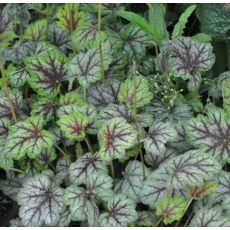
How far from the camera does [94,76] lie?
2.21 metres

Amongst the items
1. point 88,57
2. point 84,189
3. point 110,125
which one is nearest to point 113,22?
point 88,57

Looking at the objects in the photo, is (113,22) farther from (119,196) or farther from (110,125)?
(119,196)

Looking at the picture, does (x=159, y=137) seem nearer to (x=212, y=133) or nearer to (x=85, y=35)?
(x=212, y=133)

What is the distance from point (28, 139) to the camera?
2094 mm

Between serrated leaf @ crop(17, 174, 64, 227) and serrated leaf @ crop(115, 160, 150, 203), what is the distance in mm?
223

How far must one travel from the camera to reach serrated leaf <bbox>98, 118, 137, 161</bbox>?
1980 millimetres

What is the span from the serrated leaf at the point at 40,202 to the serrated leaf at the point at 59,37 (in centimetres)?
69

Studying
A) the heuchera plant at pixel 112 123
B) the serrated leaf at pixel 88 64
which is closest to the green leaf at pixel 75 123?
the heuchera plant at pixel 112 123

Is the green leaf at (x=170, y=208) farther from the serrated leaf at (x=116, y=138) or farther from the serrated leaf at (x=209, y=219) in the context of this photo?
the serrated leaf at (x=116, y=138)

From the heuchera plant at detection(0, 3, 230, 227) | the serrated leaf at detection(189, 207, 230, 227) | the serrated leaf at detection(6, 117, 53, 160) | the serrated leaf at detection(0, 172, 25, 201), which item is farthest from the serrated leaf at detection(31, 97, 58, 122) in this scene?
the serrated leaf at detection(189, 207, 230, 227)

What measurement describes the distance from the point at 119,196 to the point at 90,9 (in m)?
0.94

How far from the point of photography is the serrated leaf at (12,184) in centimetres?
223

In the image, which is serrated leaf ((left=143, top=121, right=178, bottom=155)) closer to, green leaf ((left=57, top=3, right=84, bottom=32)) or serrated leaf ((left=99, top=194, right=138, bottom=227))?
serrated leaf ((left=99, top=194, right=138, bottom=227))

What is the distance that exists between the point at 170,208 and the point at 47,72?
0.78m
